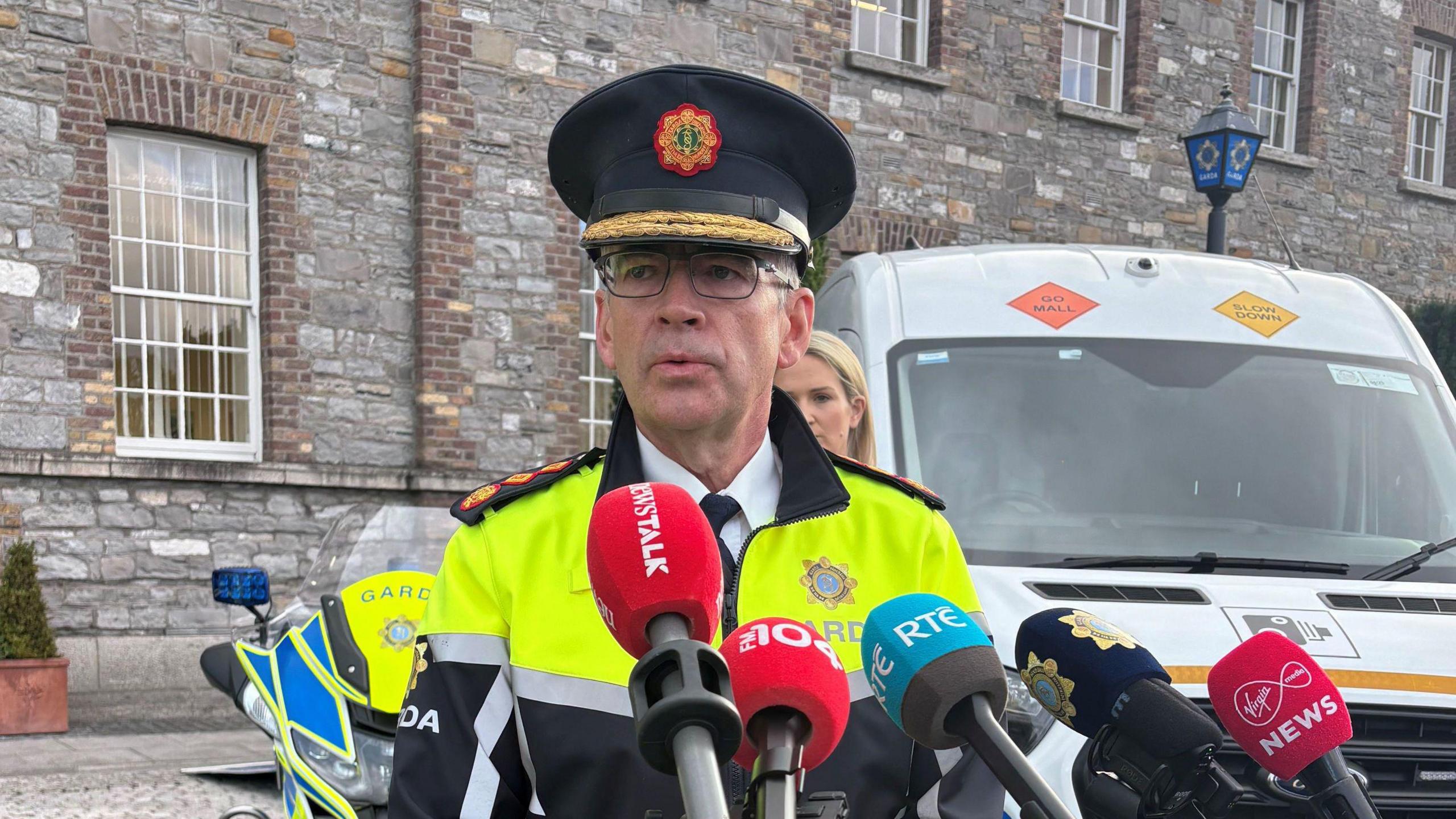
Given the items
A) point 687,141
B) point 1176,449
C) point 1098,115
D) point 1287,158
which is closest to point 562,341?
point 1098,115

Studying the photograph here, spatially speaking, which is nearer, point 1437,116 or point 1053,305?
point 1053,305

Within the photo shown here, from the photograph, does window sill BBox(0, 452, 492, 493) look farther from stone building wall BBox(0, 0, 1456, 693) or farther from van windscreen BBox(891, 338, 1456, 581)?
van windscreen BBox(891, 338, 1456, 581)

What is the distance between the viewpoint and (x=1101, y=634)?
1646 mm

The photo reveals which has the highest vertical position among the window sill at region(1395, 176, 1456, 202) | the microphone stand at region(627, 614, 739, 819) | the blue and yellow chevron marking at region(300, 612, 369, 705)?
the window sill at region(1395, 176, 1456, 202)

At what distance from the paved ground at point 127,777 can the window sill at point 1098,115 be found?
1093 cm

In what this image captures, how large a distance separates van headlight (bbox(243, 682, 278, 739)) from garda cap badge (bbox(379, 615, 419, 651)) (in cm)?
40

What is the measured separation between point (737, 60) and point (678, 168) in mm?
12616

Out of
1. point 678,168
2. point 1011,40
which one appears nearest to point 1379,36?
point 1011,40

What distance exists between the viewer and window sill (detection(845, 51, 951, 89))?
15.2 m

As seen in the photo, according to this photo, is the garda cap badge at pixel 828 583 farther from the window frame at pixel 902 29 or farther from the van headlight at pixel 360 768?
the window frame at pixel 902 29

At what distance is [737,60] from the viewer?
47.4 ft

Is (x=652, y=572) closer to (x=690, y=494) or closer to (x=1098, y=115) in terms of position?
(x=690, y=494)

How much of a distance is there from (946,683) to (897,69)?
1467 centimetres

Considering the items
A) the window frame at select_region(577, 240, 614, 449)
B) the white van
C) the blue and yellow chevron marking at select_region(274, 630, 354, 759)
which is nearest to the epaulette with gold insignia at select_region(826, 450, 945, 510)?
the white van
